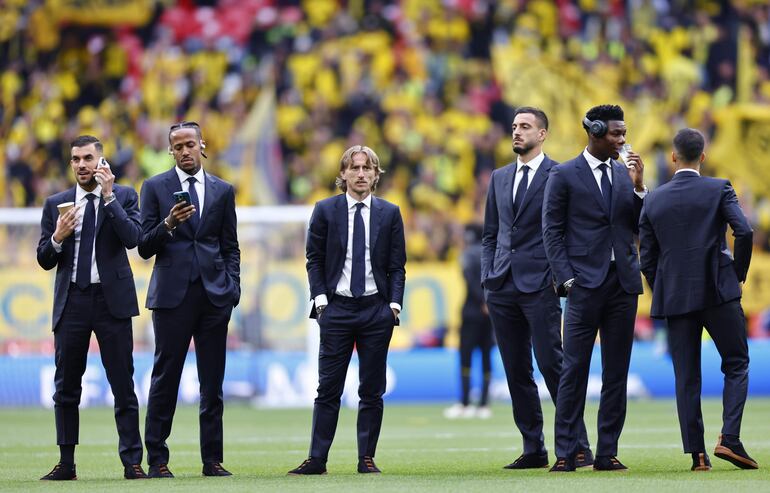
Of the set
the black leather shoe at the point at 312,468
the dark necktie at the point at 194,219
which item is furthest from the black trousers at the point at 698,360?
the dark necktie at the point at 194,219

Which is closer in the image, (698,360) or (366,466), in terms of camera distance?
(698,360)

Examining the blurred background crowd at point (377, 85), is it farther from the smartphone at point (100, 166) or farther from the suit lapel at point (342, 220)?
the smartphone at point (100, 166)

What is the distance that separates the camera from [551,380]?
9.03 metres

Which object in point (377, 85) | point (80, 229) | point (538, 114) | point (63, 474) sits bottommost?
point (63, 474)

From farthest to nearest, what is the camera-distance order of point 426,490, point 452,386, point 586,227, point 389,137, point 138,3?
point 138,3, point 389,137, point 452,386, point 586,227, point 426,490

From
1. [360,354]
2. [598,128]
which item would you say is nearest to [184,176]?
[360,354]

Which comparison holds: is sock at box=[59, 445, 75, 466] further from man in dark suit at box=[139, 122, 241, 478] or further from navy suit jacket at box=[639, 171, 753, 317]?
navy suit jacket at box=[639, 171, 753, 317]

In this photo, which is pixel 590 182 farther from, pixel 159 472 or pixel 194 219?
pixel 159 472

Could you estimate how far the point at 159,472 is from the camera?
867 centimetres

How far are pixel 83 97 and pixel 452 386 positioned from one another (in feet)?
32.4

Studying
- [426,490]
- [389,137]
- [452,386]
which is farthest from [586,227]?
[389,137]

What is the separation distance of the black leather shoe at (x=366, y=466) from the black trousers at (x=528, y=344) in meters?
0.96

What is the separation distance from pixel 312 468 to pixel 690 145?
3064 millimetres

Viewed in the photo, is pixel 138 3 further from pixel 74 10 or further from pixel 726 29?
pixel 726 29
